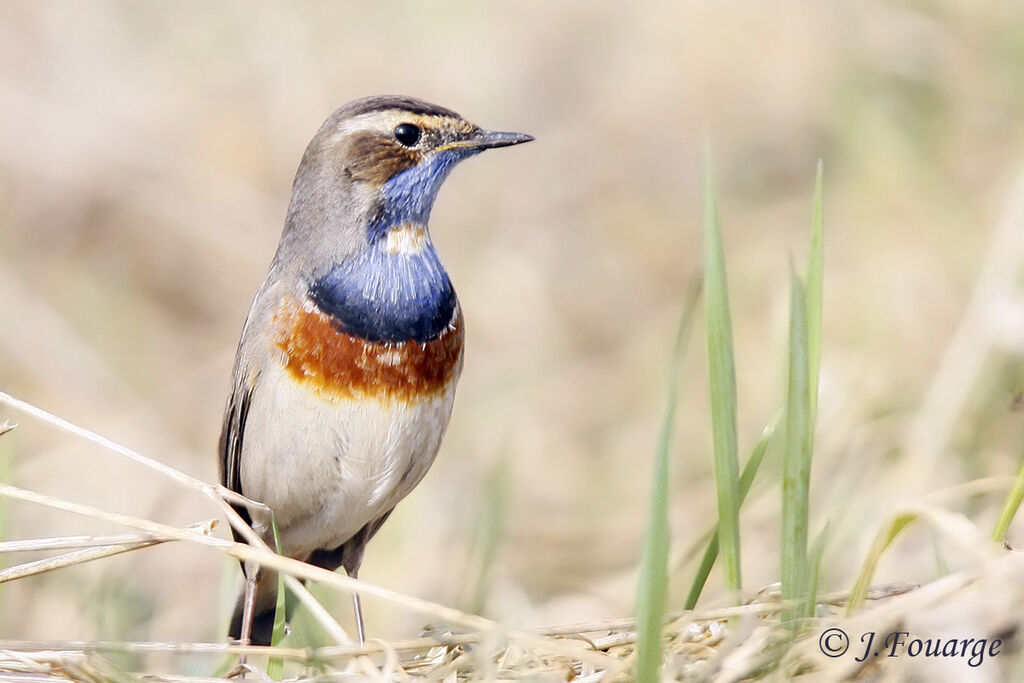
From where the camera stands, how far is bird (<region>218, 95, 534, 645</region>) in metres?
4.21

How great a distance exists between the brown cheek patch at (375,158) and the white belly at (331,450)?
0.76m

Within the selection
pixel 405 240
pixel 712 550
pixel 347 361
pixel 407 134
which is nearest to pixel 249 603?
pixel 347 361

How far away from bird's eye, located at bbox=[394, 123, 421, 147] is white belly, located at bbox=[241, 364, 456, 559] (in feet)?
2.90

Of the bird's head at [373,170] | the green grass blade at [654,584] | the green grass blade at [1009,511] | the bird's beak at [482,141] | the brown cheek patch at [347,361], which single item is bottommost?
the green grass blade at [654,584]

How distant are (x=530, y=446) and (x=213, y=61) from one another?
13.3 feet

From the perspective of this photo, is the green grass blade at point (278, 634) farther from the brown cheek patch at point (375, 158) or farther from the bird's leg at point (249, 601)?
the brown cheek patch at point (375, 158)

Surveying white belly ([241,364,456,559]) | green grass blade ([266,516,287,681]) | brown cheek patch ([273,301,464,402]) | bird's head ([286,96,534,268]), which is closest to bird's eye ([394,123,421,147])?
bird's head ([286,96,534,268])

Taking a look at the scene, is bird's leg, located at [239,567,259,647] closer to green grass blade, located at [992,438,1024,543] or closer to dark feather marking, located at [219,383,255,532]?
dark feather marking, located at [219,383,255,532]

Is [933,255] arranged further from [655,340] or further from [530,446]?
[530,446]

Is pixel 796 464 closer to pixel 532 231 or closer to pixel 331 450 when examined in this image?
pixel 331 450

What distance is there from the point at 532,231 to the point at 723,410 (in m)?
6.50

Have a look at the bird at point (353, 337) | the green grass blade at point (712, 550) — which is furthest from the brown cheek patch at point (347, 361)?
the green grass blade at point (712, 550)

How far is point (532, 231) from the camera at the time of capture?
9.57 m

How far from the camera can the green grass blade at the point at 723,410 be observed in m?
3.14
